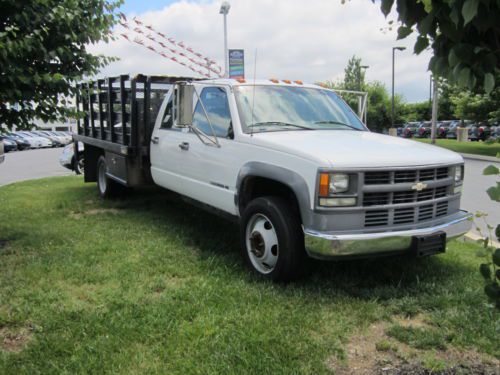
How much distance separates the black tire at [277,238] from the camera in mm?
4305

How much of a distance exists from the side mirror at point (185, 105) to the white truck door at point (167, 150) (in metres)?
0.69

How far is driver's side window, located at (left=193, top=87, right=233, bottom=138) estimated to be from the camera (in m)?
5.40

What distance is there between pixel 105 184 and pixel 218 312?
19.7 feet

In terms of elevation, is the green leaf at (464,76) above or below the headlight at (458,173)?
above

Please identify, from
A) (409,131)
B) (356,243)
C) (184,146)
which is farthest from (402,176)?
(409,131)

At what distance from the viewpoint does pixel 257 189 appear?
5.05m

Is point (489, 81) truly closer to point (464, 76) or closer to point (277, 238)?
point (464, 76)

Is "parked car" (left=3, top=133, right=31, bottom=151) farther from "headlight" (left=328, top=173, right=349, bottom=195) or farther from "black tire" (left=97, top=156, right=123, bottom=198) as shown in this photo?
"headlight" (left=328, top=173, right=349, bottom=195)

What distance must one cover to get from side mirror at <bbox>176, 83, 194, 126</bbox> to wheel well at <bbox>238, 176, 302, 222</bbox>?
1.04m

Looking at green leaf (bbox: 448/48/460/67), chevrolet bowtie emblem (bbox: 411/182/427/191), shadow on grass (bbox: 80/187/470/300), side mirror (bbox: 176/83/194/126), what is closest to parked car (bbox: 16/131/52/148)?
shadow on grass (bbox: 80/187/470/300)

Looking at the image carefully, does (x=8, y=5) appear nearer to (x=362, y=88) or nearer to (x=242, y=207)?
(x=242, y=207)

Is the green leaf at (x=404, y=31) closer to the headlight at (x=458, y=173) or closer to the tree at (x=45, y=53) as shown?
the headlight at (x=458, y=173)

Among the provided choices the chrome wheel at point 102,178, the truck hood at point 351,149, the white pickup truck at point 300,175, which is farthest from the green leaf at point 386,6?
the chrome wheel at point 102,178

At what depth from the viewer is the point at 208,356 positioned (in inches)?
126
